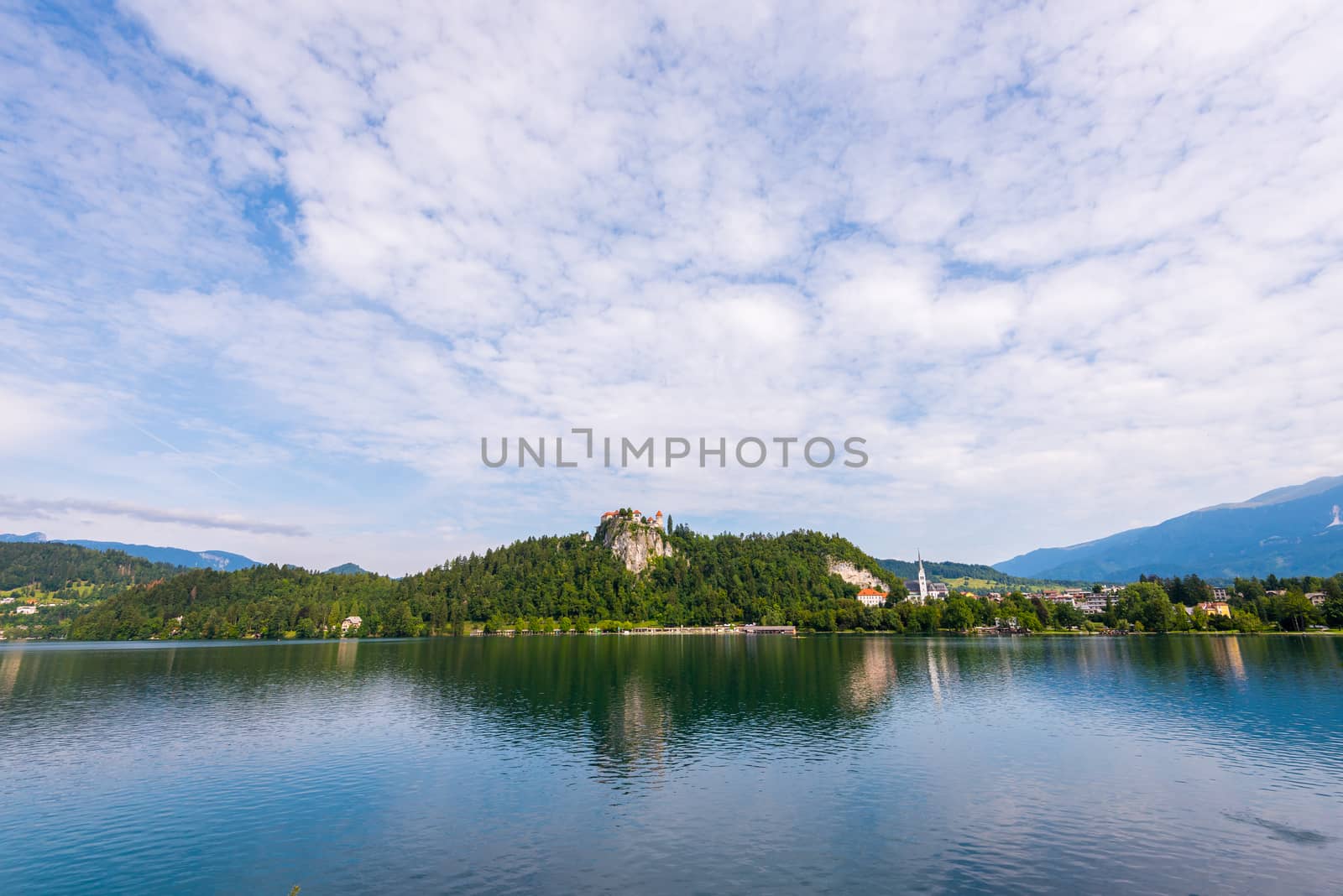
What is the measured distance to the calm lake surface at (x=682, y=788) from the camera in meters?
29.7

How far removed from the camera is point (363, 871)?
2981 centimetres

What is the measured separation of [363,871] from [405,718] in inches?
1674

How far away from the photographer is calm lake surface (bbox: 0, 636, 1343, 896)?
29656mm

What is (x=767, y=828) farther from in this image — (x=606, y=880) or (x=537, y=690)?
(x=537, y=690)

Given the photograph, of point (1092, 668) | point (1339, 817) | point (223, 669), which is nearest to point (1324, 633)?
point (1092, 668)

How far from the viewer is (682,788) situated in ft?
140

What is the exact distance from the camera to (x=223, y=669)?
121250 mm

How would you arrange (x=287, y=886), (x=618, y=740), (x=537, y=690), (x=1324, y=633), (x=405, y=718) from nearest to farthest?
(x=287, y=886)
(x=618, y=740)
(x=405, y=718)
(x=537, y=690)
(x=1324, y=633)

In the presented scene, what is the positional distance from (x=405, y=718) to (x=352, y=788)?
27.1 meters

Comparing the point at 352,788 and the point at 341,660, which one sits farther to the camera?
the point at 341,660

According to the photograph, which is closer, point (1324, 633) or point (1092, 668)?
point (1092, 668)

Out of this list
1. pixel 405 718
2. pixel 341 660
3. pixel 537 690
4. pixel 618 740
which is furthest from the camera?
pixel 341 660

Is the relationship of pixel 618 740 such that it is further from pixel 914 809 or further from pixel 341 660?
pixel 341 660

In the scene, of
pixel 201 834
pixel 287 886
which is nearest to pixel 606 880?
pixel 287 886
